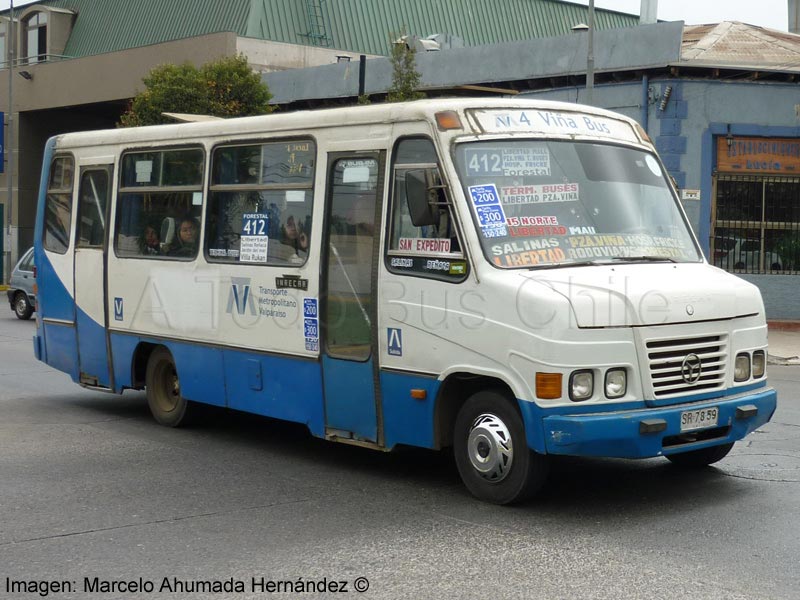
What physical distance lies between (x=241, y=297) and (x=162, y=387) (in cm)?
178

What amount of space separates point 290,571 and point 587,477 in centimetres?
302

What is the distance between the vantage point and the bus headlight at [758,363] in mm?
7824

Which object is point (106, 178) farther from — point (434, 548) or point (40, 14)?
point (40, 14)

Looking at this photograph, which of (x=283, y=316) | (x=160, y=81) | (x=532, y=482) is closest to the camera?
(x=532, y=482)

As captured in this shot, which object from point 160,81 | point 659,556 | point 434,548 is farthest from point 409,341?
point 160,81

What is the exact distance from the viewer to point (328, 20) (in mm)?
38406

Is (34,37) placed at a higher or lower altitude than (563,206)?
higher

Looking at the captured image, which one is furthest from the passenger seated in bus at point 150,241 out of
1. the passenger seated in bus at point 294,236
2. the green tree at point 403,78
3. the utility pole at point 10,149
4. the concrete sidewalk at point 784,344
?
the utility pole at point 10,149

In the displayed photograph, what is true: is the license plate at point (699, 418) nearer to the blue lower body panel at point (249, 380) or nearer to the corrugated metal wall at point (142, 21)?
the blue lower body panel at point (249, 380)

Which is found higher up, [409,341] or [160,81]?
[160,81]

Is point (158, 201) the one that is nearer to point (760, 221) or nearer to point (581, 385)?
point (581, 385)

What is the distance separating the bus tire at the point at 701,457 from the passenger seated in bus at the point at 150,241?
491 cm

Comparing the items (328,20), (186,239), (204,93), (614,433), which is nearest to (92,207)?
(186,239)

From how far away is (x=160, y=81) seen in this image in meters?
27.5
